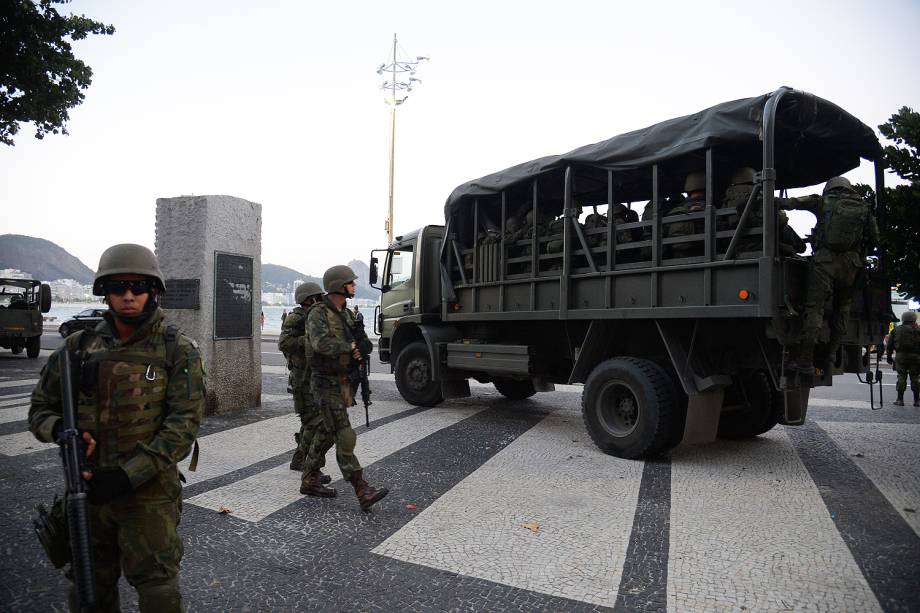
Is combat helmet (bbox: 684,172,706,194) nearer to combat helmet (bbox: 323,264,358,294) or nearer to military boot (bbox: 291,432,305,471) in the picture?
combat helmet (bbox: 323,264,358,294)

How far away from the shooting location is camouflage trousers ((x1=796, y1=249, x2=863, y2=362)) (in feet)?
16.2

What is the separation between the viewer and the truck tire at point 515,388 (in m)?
9.39

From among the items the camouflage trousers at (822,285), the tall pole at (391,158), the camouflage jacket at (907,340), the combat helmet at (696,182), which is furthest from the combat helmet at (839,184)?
the tall pole at (391,158)

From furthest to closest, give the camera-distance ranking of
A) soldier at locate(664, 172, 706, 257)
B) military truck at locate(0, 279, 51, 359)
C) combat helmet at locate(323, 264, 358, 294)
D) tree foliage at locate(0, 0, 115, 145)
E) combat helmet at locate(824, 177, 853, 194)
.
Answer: military truck at locate(0, 279, 51, 359) → tree foliage at locate(0, 0, 115, 145) → soldier at locate(664, 172, 706, 257) → combat helmet at locate(824, 177, 853, 194) → combat helmet at locate(323, 264, 358, 294)

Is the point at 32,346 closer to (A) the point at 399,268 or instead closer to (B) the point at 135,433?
(A) the point at 399,268

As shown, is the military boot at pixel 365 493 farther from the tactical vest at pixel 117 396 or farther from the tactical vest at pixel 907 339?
the tactical vest at pixel 907 339

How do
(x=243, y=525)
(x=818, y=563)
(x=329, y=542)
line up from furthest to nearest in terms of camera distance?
(x=243, y=525) → (x=329, y=542) → (x=818, y=563)

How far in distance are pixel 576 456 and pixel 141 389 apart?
4.47 m

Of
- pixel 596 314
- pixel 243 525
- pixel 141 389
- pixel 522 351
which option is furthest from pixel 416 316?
pixel 141 389

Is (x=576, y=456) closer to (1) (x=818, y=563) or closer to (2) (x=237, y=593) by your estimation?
(1) (x=818, y=563)

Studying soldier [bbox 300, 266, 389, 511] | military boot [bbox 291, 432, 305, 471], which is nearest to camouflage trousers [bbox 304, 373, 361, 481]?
soldier [bbox 300, 266, 389, 511]

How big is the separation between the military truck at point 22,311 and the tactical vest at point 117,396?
16.7 metres

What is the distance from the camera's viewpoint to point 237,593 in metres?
2.92

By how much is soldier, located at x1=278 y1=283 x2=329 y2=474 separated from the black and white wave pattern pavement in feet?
1.13
